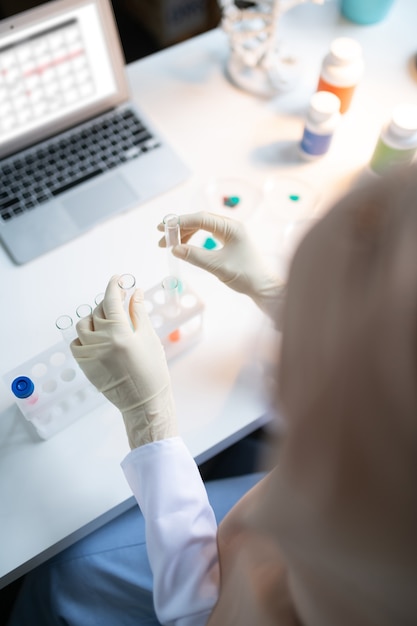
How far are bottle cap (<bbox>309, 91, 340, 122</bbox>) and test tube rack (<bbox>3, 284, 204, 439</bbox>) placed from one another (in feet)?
1.32

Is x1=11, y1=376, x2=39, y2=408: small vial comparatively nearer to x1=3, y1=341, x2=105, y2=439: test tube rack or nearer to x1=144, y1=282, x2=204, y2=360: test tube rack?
x1=3, y1=341, x2=105, y2=439: test tube rack

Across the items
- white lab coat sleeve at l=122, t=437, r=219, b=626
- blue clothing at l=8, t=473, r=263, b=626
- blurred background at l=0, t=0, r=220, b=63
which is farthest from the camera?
blurred background at l=0, t=0, r=220, b=63

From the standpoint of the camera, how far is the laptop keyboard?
0.87 metres

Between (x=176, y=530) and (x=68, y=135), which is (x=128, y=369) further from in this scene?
(x=68, y=135)

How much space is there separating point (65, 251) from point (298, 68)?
2.11 ft

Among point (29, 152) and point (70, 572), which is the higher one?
point (29, 152)

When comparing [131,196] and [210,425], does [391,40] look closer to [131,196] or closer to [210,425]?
[131,196]

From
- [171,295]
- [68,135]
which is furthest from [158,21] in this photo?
[171,295]

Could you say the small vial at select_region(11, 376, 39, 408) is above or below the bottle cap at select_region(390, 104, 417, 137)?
below

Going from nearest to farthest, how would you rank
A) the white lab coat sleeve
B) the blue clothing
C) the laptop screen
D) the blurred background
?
1. the white lab coat sleeve
2. the blue clothing
3. the laptop screen
4. the blurred background

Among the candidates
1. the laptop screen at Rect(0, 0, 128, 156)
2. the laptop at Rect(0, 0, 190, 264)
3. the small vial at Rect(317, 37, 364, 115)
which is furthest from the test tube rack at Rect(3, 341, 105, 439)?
the small vial at Rect(317, 37, 364, 115)

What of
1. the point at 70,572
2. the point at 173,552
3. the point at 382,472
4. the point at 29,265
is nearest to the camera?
the point at 382,472

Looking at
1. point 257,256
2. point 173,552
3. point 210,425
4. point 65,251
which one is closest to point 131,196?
point 65,251

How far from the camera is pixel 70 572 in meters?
0.70
